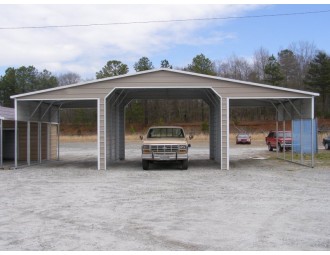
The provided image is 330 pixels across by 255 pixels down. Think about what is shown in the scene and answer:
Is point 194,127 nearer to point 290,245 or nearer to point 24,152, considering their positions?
point 24,152

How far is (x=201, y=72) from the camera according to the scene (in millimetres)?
64250

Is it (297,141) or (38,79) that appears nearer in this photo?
(297,141)

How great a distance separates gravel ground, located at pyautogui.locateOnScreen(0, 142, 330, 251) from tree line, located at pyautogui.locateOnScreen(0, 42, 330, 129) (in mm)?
52053

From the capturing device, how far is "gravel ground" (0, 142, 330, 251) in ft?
21.0

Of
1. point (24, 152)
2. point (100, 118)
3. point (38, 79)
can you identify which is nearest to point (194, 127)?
point (38, 79)

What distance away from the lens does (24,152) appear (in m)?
23.5

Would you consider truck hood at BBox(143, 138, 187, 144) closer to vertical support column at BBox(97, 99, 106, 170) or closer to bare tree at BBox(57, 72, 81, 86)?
vertical support column at BBox(97, 99, 106, 170)

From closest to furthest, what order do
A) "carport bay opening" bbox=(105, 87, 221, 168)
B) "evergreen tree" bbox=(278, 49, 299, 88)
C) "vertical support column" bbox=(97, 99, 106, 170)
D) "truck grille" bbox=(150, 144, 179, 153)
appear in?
"truck grille" bbox=(150, 144, 179, 153), "vertical support column" bbox=(97, 99, 106, 170), "carport bay opening" bbox=(105, 87, 221, 168), "evergreen tree" bbox=(278, 49, 299, 88)

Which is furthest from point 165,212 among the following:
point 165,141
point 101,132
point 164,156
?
point 101,132

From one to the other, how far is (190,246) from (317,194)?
6151 mm


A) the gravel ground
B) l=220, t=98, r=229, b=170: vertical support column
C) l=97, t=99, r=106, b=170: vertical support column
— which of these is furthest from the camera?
l=97, t=99, r=106, b=170: vertical support column

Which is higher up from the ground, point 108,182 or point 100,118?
point 100,118

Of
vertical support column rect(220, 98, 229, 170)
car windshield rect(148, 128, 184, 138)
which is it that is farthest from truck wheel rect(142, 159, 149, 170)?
vertical support column rect(220, 98, 229, 170)

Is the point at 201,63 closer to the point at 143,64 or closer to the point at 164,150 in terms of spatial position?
the point at 143,64
